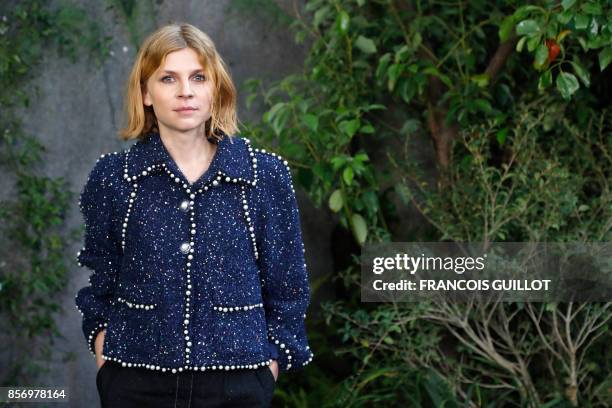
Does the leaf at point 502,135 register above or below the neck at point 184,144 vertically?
above

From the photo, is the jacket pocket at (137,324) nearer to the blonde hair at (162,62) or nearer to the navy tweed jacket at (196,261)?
the navy tweed jacket at (196,261)

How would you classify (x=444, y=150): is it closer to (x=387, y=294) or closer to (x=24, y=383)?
(x=387, y=294)

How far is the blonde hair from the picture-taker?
233cm

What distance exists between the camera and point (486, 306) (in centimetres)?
361

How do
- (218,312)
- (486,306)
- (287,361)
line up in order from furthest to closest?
1. (486,306)
2. (287,361)
3. (218,312)

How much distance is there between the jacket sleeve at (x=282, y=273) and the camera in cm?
244

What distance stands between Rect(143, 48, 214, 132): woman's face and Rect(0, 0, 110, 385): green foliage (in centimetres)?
186

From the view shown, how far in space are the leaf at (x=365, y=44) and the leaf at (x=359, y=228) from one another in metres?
0.65

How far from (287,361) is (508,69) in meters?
1.94

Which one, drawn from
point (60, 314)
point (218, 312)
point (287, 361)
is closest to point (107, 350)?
point (218, 312)

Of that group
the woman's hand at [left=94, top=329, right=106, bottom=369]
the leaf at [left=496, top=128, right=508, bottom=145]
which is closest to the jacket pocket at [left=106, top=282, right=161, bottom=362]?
the woman's hand at [left=94, top=329, right=106, bottom=369]

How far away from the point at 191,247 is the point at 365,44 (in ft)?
5.69

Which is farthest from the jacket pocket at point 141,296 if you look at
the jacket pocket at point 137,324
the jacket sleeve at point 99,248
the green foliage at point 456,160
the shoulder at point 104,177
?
the green foliage at point 456,160

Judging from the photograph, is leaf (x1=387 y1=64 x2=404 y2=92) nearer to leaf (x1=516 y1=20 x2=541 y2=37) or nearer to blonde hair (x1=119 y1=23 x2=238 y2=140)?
leaf (x1=516 y1=20 x2=541 y2=37)
